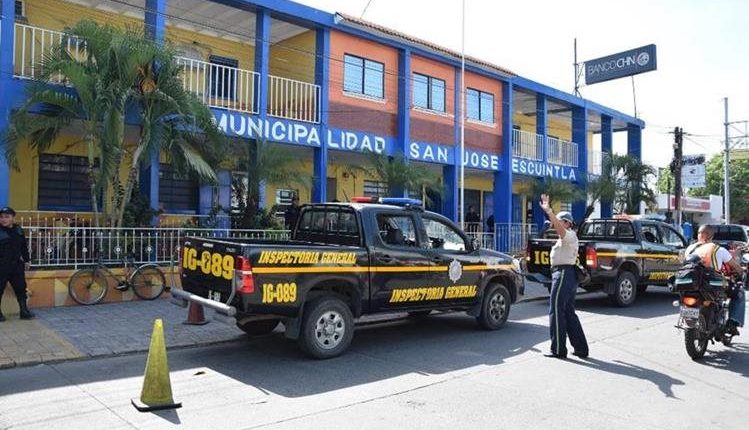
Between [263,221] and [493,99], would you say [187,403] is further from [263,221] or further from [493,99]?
[493,99]

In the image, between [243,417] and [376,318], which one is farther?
[376,318]

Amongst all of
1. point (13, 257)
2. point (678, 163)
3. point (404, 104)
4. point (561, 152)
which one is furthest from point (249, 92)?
point (678, 163)

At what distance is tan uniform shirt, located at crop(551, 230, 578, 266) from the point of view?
7121 millimetres

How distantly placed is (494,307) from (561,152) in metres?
16.3

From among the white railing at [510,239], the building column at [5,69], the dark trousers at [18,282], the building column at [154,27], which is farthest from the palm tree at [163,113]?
the white railing at [510,239]

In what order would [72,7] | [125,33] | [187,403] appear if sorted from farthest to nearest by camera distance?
[72,7] → [125,33] → [187,403]

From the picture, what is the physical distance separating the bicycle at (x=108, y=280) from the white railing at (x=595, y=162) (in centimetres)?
1950

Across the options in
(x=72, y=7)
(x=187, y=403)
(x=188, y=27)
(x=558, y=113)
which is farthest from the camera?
(x=558, y=113)

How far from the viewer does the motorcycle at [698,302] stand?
6.91 metres

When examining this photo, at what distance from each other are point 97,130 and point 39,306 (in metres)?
3.08

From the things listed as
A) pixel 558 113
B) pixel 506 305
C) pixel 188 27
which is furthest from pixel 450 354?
pixel 558 113

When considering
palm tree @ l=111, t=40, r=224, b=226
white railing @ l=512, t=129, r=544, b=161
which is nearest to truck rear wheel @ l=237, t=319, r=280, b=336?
palm tree @ l=111, t=40, r=224, b=226

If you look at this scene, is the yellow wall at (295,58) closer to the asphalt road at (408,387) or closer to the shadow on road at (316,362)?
the shadow on road at (316,362)

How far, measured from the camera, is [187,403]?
5230mm
